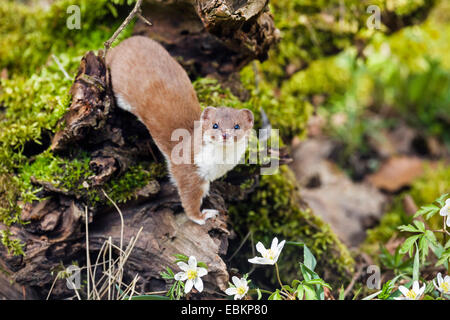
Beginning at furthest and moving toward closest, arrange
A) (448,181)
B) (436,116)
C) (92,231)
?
(436,116)
(448,181)
(92,231)

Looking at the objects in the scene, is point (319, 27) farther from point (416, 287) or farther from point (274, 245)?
point (416, 287)

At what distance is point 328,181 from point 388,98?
214 centimetres

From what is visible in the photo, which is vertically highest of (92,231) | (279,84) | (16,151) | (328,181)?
(279,84)

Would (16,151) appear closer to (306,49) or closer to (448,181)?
(306,49)

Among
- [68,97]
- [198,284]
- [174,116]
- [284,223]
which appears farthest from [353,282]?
[68,97]

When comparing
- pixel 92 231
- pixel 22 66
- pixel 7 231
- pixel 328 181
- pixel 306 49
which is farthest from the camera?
pixel 328 181

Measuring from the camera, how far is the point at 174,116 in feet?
9.58

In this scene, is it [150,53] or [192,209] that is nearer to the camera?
[192,209]

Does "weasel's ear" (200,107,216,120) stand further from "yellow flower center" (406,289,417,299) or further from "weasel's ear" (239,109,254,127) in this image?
"yellow flower center" (406,289,417,299)

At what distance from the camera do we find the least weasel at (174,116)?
9.20ft

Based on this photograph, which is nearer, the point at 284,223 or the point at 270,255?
the point at 270,255

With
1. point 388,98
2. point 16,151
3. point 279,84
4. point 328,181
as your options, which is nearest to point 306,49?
→ point 279,84

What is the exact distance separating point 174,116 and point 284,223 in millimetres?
1342

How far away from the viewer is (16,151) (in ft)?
9.97
